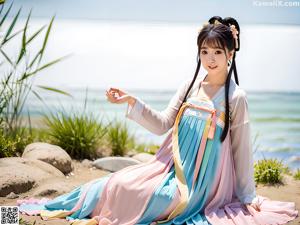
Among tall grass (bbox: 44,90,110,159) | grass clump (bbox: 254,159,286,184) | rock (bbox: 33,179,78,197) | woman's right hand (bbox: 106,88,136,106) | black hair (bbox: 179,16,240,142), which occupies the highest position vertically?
black hair (bbox: 179,16,240,142)

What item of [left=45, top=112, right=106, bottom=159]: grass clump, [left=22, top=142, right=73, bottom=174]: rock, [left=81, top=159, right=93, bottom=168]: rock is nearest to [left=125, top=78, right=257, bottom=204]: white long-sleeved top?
[left=22, top=142, right=73, bottom=174]: rock

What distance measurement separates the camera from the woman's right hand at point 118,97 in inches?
108

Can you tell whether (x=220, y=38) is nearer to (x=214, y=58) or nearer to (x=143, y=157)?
(x=214, y=58)

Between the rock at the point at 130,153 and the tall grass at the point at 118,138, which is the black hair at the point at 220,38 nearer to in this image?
the tall grass at the point at 118,138

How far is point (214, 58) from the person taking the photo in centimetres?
271

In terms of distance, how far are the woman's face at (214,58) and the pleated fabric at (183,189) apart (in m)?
0.20

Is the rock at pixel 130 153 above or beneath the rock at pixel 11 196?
beneath

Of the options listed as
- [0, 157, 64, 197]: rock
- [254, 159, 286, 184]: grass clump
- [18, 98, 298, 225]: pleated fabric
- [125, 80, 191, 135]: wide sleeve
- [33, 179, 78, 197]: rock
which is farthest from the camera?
[254, 159, 286, 184]: grass clump

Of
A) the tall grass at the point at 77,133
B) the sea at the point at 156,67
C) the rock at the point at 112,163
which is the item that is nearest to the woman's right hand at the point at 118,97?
the rock at the point at 112,163

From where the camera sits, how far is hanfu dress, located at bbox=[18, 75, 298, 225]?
2662 millimetres

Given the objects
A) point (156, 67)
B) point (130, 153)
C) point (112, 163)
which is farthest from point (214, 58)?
point (156, 67)

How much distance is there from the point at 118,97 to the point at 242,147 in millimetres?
705

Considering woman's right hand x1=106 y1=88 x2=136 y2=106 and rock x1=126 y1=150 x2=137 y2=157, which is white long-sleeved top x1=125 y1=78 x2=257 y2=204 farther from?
rock x1=126 y1=150 x2=137 y2=157

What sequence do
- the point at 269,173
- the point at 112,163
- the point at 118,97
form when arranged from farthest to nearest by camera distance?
the point at 112,163
the point at 269,173
the point at 118,97
